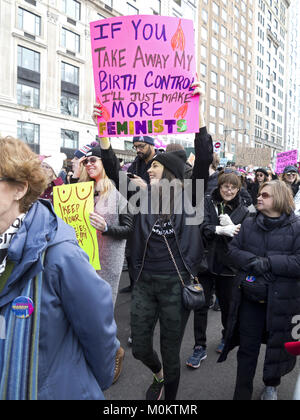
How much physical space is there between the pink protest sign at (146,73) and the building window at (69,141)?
81.2 feet

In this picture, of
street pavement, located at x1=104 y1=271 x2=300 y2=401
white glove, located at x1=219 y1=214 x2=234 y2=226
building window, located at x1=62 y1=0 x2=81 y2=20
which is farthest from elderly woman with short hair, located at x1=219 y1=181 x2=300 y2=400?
building window, located at x1=62 y1=0 x2=81 y2=20

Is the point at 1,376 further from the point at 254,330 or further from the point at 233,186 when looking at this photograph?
the point at 233,186

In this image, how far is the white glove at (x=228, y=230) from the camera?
3.38 m

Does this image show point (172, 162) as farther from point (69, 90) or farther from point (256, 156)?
point (69, 90)

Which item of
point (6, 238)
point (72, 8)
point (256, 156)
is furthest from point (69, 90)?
point (6, 238)

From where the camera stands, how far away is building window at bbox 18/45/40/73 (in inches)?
957

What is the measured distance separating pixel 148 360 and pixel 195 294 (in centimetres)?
66

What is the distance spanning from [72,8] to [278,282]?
1172 inches

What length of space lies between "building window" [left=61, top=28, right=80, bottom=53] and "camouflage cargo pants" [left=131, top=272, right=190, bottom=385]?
2791 centimetres

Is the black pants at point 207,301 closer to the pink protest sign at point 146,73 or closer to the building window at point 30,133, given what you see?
the pink protest sign at point 146,73

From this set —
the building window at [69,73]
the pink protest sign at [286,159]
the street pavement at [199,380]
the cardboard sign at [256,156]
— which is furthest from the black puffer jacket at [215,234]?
the building window at [69,73]

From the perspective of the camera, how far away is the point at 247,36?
58.6 meters

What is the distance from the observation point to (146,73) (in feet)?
10.7

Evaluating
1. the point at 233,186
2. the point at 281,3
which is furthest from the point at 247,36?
the point at 233,186
